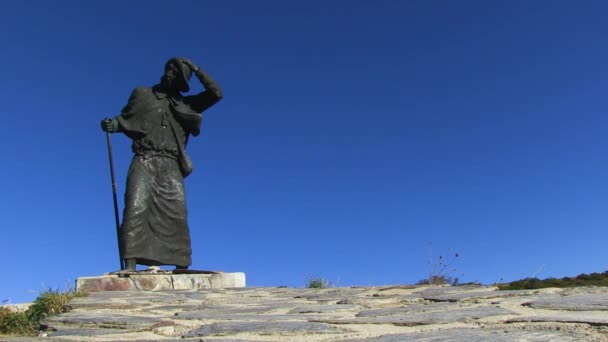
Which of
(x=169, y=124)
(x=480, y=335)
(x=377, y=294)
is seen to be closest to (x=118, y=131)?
(x=169, y=124)

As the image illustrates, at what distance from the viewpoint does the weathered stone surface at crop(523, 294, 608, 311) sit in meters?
2.85

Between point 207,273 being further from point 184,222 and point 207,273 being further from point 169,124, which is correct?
point 169,124

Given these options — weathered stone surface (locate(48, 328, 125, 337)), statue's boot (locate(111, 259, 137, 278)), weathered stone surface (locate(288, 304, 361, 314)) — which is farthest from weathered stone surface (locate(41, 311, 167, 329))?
statue's boot (locate(111, 259, 137, 278))

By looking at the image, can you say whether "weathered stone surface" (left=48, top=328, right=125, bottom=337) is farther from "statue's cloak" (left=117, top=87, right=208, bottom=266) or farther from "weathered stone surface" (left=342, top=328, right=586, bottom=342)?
"statue's cloak" (left=117, top=87, right=208, bottom=266)

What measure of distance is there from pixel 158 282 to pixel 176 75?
9.97 ft

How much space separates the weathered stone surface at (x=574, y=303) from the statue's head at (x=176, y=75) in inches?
238

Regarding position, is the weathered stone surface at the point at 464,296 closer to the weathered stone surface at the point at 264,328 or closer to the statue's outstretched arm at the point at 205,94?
the weathered stone surface at the point at 264,328

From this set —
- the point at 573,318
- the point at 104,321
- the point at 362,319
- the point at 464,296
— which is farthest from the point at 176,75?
the point at 573,318

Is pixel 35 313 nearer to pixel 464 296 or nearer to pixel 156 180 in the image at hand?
pixel 156 180

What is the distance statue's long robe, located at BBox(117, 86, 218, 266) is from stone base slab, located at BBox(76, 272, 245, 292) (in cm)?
58

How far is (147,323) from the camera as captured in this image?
3186mm

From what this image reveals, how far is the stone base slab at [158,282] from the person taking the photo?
6387mm

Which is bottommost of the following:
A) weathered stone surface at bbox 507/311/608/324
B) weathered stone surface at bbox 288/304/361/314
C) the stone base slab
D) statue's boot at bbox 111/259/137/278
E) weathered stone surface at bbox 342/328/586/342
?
weathered stone surface at bbox 342/328/586/342

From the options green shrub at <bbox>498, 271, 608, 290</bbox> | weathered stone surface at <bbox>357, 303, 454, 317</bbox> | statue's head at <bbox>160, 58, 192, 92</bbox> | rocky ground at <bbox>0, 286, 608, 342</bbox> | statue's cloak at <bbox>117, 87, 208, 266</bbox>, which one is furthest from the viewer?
statue's head at <bbox>160, 58, 192, 92</bbox>
